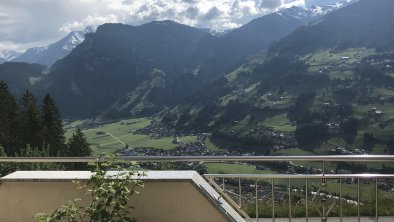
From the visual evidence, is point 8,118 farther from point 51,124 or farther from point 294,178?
point 294,178

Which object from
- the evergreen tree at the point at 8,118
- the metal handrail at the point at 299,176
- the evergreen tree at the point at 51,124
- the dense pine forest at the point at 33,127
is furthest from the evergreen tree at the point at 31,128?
the metal handrail at the point at 299,176

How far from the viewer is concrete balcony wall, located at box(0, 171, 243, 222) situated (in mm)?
6434

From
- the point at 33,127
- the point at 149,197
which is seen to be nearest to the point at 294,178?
the point at 149,197

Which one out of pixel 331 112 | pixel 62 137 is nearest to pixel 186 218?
pixel 62 137

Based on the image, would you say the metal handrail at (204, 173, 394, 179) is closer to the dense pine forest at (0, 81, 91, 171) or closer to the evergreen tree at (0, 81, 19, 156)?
the dense pine forest at (0, 81, 91, 171)

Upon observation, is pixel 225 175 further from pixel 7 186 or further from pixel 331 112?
pixel 331 112

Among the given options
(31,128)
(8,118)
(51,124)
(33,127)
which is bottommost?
(31,128)

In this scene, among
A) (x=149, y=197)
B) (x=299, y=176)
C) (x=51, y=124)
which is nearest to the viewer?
(x=149, y=197)

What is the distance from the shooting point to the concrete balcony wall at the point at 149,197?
643 centimetres

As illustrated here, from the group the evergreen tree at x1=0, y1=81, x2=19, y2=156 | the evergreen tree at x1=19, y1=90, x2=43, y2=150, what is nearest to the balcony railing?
the evergreen tree at x1=19, y1=90, x2=43, y2=150

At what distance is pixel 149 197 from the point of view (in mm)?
6477

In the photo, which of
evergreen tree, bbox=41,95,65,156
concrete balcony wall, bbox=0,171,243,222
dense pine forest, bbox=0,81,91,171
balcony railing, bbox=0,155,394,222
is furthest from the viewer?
evergreen tree, bbox=41,95,65,156

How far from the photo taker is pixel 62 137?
55.2 meters

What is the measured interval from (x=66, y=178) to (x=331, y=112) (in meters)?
169
